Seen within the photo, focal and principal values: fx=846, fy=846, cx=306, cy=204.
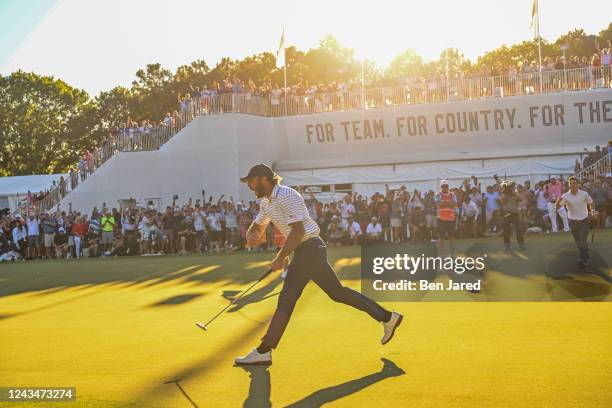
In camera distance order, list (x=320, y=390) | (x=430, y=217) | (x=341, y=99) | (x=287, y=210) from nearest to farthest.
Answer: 1. (x=320, y=390)
2. (x=287, y=210)
3. (x=430, y=217)
4. (x=341, y=99)

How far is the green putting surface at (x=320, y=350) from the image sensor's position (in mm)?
6727

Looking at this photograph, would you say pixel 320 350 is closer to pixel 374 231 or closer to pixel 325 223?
pixel 374 231

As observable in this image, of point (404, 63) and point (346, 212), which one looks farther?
point (404, 63)

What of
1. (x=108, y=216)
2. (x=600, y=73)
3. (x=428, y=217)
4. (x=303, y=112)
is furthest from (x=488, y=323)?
(x=303, y=112)

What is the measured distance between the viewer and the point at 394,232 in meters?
27.5

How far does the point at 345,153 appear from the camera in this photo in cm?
3938

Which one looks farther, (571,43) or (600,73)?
(571,43)

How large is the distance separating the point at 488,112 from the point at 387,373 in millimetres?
30450

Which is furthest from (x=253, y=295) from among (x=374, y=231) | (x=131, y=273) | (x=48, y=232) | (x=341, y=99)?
(x=341, y=99)

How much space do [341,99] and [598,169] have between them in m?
13.6

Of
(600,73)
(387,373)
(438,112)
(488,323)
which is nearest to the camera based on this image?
(387,373)

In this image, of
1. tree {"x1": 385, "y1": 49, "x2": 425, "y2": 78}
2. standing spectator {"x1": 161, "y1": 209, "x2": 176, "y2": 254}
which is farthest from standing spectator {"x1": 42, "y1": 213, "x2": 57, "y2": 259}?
tree {"x1": 385, "y1": 49, "x2": 425, "y2": 78}

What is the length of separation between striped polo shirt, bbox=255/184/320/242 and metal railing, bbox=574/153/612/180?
22.4 m

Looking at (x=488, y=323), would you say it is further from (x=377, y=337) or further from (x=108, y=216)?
(x=108, y=216)
